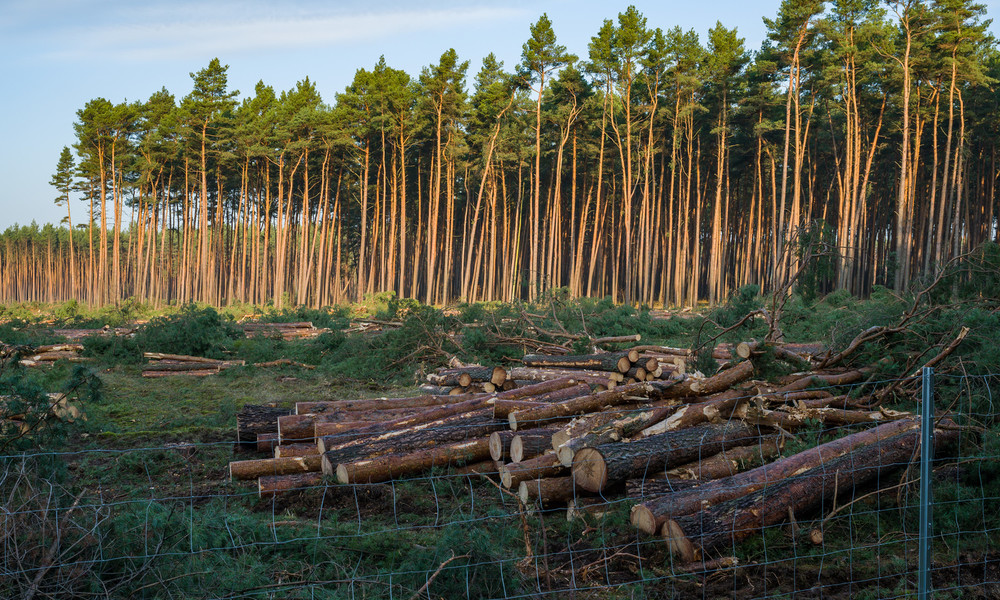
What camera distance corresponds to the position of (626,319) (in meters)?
17.0

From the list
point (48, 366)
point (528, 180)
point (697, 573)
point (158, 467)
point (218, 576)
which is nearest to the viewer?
point (218, 576)

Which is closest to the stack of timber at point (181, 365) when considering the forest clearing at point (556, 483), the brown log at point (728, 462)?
the forest clearing at point (556, 483)

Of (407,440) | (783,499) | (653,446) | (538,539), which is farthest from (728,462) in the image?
(407,440)

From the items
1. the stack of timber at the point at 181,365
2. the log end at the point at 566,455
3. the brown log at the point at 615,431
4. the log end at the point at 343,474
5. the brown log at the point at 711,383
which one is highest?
the brown log at the point at 711,383

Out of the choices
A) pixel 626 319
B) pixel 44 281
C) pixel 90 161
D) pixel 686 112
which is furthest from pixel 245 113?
pixel 44 281

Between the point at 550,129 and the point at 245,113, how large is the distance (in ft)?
70.2

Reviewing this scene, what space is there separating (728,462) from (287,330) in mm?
17638

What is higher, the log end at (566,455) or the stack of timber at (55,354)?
the log end at (566,455)

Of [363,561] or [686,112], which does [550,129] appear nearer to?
[686,112]

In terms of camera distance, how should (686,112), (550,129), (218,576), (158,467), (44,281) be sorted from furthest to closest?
(44,281) < (550,129) < (686,112) < (158,467) < (218,576)

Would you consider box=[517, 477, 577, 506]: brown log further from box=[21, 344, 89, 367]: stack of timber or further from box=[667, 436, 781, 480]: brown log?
box=[21, 344, 89, 367]: stack of timber

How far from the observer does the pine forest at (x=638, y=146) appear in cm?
3105

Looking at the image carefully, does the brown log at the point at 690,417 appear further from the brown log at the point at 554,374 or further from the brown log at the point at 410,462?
the brown log at the point at 554,374

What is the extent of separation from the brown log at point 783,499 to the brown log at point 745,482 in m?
0.05
